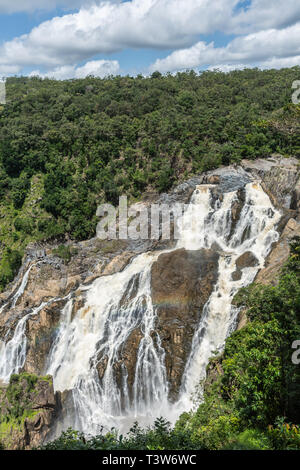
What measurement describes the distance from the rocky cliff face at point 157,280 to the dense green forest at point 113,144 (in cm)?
374

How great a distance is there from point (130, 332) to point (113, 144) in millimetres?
28751

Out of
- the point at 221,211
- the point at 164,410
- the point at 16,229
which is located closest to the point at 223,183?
the point at 221,211

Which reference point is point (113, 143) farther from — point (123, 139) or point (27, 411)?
point (27, 411)

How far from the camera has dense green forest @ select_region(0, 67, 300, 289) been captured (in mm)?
35656

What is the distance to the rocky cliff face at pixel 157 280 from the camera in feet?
61.5

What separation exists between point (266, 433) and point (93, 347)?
1372 cm

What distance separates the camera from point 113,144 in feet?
139

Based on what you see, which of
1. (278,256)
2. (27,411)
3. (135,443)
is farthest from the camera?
(278,256)

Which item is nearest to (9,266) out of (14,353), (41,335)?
(14,353)

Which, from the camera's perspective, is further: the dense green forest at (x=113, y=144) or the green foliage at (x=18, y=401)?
the dense green forest at (x=113, y=144)

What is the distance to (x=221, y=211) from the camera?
2697 cm
